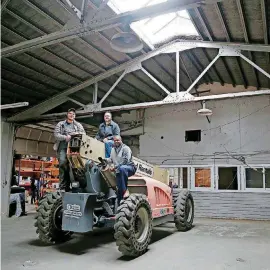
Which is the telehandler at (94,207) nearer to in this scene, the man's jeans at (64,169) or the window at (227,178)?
the man's jeans at (64,169)

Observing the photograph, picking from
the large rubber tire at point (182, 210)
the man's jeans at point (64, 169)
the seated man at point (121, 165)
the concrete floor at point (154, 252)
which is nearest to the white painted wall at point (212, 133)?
the large rubber tire at point (182, 210)

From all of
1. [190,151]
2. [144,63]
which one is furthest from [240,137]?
[144,63]

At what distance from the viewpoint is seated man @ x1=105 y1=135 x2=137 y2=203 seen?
528cm

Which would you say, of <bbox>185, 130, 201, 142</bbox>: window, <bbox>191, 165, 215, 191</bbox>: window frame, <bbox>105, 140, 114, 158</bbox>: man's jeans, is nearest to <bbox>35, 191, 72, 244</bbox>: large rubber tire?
<bbox>105, 140, 114, 158</bbox>: man's jeans

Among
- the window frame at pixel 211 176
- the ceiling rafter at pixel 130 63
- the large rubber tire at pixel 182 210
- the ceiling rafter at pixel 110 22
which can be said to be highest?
the ceiling rafter at pixel 130 63

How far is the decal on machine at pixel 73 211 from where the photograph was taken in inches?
195

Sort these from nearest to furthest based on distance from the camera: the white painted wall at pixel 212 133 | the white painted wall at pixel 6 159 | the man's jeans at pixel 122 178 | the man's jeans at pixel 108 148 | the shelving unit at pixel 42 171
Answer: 1. the man's jeans at pixel 122 178
2. the man's jeans at pixel 108 148
3. the white painted wall at pixel 6 159
4. the white painted wall at pixel 212 133
5. the shelving unit at pixel 42 171

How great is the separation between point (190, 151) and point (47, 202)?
748 cm

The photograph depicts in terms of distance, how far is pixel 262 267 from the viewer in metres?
4.32

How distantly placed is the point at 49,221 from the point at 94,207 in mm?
912

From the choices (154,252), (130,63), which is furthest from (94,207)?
(130,63)

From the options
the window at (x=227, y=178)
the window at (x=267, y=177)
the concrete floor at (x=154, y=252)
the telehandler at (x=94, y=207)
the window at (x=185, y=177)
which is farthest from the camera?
the window at (x=185, y=177)

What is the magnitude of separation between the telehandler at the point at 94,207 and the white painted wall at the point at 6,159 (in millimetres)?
5136

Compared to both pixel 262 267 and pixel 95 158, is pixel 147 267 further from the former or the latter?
pixel 95 158
